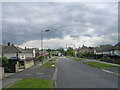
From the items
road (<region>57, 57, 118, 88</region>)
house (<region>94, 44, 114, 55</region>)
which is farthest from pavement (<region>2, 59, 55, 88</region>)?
house (<region>94, 44, 114, 55</region>)

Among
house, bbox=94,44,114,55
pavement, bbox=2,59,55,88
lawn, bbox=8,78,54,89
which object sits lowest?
pavement, bbox=2,59,55,88

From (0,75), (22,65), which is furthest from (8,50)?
(0,75)

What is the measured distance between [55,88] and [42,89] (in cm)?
101

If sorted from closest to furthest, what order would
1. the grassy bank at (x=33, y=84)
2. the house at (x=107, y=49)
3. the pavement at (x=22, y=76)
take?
the grassy bank at (x=33, y=84)
the pavement at (x=22, y=76)
the house at (x=107, y=49)

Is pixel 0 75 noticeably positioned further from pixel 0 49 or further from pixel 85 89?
pixel 0 49

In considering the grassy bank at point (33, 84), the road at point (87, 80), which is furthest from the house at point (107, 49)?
the grassy bank at point (33, 84)

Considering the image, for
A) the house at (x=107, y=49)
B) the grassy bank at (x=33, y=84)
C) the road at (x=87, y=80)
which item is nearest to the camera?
the grassy bank at (x=33, y=84)

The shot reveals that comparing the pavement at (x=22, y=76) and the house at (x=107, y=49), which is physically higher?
the house at (x=107, y=49)

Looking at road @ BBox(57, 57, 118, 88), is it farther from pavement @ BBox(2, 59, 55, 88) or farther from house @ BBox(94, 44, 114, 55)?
house @ BBox(94, 44, 114, 55)

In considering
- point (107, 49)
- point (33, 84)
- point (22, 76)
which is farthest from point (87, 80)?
point (107, 49)

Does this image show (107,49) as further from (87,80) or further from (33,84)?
(33,84)

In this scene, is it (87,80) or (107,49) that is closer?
(87,80)

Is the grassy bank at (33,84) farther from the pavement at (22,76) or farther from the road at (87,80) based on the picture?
the pavement at (22,76)

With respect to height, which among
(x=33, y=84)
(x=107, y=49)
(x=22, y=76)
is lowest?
(x=22, y=76)
